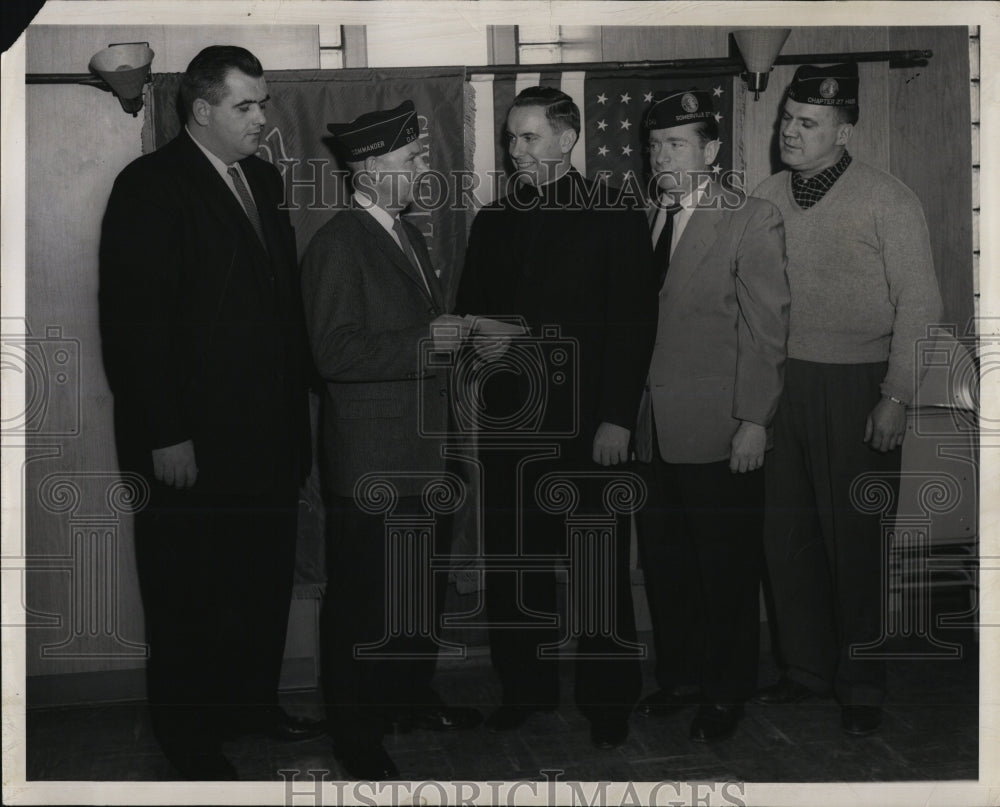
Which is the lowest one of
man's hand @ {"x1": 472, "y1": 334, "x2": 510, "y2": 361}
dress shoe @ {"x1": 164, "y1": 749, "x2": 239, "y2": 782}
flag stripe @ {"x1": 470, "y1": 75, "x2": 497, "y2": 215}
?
dress shoe @ {"x1": 164, "y1": 749, "x2": 239, "y2": 782}

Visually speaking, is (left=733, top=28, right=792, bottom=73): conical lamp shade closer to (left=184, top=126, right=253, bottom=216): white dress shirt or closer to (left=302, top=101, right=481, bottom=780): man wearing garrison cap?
(left=302, top=101, right=481, bottom=780): man wearing garrison cap

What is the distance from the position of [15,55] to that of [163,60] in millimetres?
406

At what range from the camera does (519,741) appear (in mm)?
3572

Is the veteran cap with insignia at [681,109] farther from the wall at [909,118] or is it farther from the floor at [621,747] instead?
the floor at [621,747]

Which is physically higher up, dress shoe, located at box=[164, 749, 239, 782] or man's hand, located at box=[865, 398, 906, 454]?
man's hand, located at box=[865, 398, 906, 454]

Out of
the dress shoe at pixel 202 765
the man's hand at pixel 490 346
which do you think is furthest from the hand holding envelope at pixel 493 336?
the dress shoe at pixel 202 765

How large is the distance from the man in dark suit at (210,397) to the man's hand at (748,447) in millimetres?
1225

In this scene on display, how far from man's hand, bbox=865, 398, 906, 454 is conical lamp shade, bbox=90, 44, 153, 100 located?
89.8 inches

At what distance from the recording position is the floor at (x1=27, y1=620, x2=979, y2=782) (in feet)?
11.5

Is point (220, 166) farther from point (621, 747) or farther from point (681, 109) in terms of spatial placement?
point (621, 747)

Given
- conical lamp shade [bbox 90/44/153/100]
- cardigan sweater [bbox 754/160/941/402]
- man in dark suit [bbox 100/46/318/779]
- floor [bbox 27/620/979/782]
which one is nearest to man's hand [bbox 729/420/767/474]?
cardigan sweater [bbox 754/160/941/402]

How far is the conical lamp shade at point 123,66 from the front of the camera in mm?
3488

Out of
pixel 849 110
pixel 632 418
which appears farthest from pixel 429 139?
pixel 849 110

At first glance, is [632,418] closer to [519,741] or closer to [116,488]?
[519,741]
